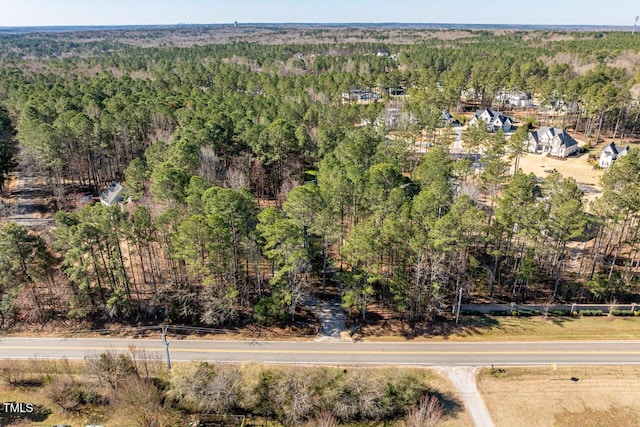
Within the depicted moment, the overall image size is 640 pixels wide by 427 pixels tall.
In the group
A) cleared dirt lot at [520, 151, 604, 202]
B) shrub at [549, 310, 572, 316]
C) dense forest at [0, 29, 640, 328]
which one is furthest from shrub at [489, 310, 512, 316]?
A: cleared dirt lot at [520, 151, 604, 202]

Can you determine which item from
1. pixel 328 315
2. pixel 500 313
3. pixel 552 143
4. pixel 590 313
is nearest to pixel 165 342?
pixel 328 315

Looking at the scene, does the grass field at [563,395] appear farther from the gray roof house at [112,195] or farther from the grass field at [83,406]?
the gray roof house at [112,195]

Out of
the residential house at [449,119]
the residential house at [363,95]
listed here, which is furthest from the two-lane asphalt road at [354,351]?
the residential house at [363,95]

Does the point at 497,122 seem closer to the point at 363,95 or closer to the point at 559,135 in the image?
the point at 559,135

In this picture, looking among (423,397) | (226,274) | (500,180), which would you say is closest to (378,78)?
(500,180)

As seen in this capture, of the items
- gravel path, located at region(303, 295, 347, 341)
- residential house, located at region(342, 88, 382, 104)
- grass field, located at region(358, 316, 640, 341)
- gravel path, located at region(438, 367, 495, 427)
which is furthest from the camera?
residential house, located at region(342, 88, 382, 104)

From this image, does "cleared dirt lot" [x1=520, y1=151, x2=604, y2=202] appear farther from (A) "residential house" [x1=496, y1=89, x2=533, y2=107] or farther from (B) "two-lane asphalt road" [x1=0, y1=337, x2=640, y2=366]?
(A) "residential house" [x1=496, y1=89, x2=533, y2=107]
